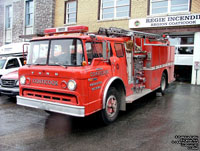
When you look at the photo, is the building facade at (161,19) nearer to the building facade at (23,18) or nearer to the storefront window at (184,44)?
the storefront window at (184,44)

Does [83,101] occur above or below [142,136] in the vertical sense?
above

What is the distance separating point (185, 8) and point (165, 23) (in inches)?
55.8

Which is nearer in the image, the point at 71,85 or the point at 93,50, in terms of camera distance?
the point at 71,85

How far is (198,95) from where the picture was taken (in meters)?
9.84

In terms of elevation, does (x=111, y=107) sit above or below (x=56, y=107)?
below

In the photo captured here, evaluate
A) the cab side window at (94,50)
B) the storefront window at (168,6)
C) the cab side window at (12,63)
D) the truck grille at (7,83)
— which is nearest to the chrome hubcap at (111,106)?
the cab side window at (94,50)

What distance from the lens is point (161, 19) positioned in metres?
13.2

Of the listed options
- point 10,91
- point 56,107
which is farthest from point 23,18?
point 56,107

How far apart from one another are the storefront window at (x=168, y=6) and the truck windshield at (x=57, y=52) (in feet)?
33.3

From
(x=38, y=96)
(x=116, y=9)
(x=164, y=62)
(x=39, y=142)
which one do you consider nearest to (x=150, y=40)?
(x=164, y=62)

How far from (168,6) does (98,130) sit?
10.8m

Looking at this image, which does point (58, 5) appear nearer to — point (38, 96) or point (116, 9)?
point (116, 9)

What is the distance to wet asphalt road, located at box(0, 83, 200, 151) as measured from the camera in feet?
14.3

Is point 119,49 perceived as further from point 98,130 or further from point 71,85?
point 98,130
